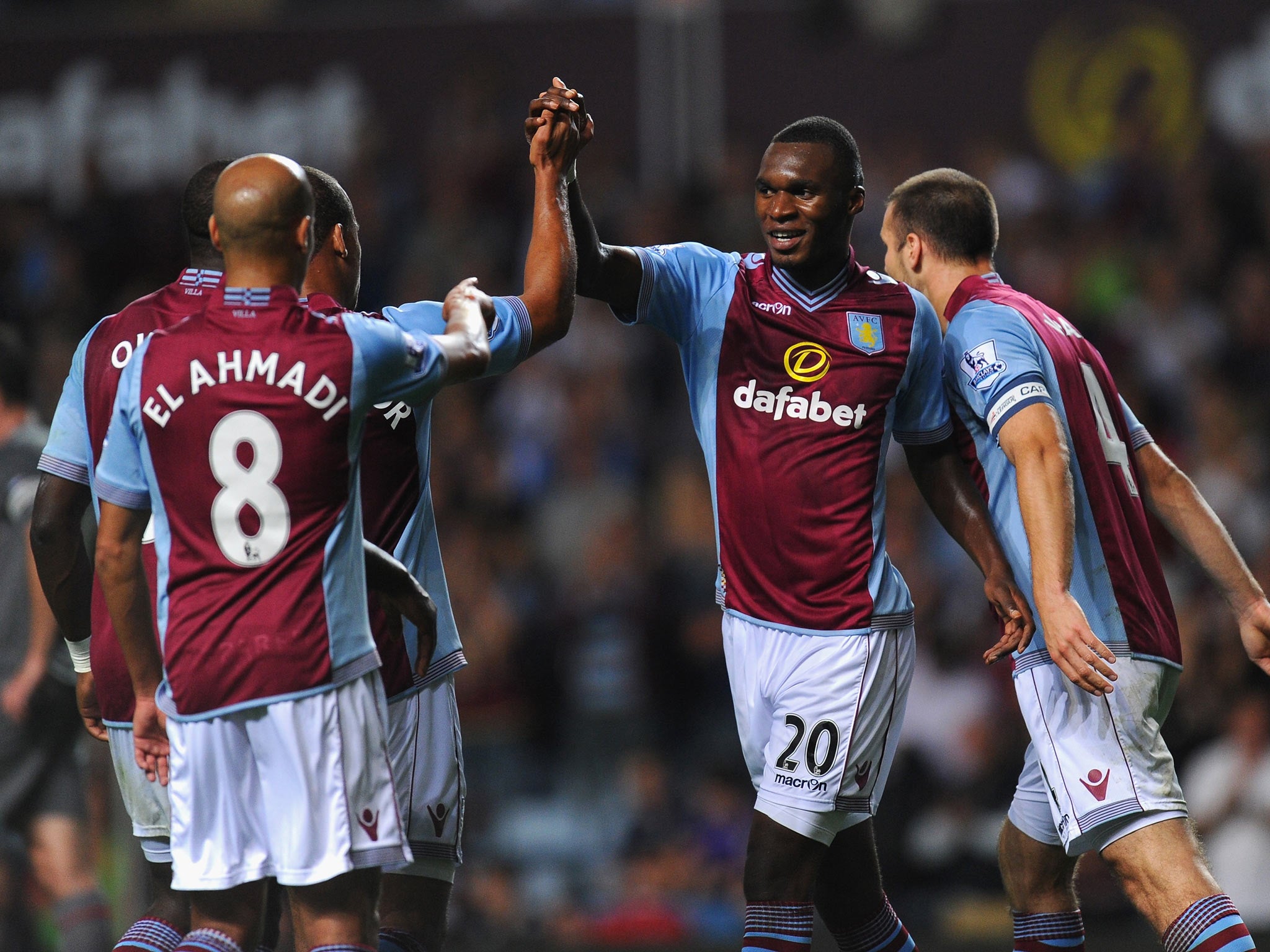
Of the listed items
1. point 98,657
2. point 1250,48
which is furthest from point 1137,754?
point 1250,48

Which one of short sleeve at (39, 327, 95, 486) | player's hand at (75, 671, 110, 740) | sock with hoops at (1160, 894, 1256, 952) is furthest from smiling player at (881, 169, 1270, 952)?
player's hand at (75, 671, 110, 740)

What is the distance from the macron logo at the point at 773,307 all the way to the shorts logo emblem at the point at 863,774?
1.26 meters

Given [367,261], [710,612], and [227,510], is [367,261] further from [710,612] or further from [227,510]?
[227,510]

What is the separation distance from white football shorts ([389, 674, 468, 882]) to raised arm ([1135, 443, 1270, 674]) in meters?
2.10

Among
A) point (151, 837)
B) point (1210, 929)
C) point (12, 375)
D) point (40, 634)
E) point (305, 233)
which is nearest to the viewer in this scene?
point (305, 233)

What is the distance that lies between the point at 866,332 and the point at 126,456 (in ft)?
6.51

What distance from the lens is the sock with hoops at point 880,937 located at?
450 centimetres

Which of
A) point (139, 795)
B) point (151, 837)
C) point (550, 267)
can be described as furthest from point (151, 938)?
point (550, 267)

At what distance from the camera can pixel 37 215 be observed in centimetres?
1189

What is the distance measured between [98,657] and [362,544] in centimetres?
110

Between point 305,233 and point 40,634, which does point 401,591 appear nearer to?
point 305,233

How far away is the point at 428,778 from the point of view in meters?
4.22

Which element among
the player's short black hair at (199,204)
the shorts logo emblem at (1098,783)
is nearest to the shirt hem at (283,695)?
the player's short black hair at (199,204)

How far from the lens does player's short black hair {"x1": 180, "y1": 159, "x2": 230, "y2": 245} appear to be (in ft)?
14.0
